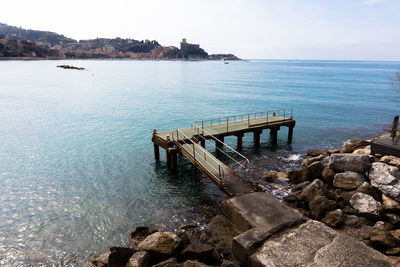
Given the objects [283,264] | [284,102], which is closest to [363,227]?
[283,264]

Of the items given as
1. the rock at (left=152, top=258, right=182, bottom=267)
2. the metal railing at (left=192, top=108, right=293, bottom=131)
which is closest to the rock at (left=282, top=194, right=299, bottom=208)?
the rock at (left=152, top=258, right=182, bottom=267)

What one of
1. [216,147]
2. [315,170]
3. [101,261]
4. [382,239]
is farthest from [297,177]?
[101,261]

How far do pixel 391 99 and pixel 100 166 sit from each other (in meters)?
63.0

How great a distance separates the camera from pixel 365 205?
1202 centimetres

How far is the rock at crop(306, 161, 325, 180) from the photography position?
1625cm

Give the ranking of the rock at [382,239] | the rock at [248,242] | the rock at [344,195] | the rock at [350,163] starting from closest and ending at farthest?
1. the rock at [248,242]
2. the rock at [382,239]
3. the rock at [344,195]
4. the rock at [350,163]

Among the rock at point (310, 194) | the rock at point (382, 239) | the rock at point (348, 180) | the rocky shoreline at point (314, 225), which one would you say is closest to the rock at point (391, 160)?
the rocky shoreline at point (314, 225)

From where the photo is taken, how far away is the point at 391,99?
5581cm

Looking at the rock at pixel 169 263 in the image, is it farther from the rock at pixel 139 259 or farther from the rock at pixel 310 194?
the rock at pixel 310 194

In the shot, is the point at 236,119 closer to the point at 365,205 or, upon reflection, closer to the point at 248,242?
the point at 365,205

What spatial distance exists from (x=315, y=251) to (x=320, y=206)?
187 inches

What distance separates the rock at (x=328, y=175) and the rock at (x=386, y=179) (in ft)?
6.34

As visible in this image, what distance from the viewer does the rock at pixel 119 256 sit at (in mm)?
9258

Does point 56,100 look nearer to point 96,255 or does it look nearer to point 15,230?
point 15,230
